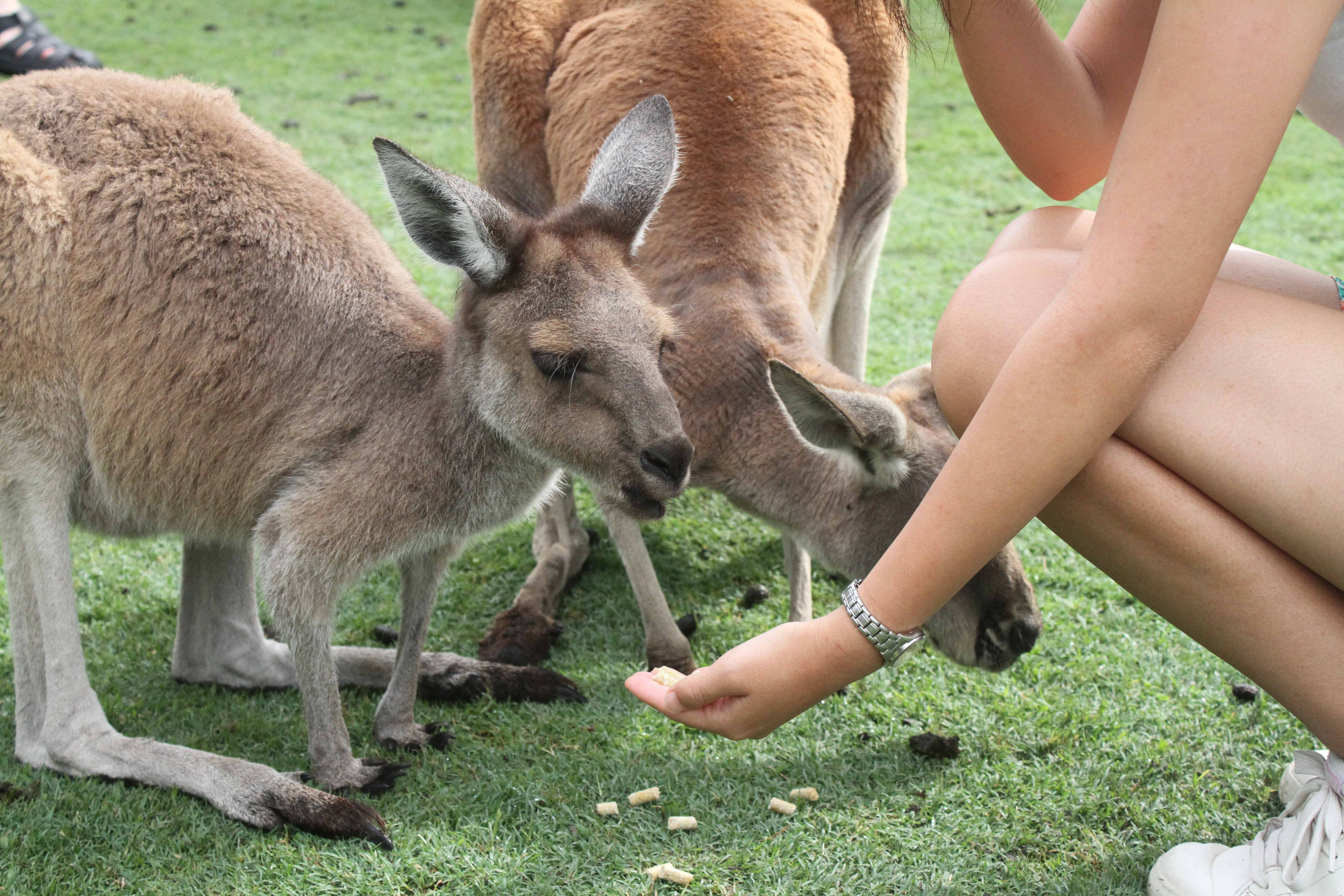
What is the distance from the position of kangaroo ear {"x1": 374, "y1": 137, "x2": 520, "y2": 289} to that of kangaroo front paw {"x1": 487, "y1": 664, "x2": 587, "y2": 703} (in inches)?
38.0

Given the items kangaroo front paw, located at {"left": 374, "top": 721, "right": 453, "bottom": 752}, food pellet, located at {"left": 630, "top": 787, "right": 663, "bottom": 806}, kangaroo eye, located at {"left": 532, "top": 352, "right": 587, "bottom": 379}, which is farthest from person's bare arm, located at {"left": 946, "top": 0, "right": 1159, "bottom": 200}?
kangaroo front paw, located at {"left": 374, "top": 721, "right": 453, "bottom": 752}

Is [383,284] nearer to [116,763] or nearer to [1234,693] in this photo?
[116,763]

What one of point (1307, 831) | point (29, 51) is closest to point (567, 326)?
point (1307, 831)

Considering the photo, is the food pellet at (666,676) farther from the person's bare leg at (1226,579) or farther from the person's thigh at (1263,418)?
the person's thigh at (1263,418)

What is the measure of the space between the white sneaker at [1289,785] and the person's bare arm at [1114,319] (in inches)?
36.6

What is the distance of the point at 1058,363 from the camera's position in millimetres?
1532

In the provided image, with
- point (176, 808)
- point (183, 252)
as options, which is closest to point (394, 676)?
point (176, 808)

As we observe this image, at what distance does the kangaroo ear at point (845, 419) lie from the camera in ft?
7.66

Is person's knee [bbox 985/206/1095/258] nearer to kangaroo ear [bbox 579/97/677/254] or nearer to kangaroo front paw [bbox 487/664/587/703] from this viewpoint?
kangaroo ear [bbox 579/97/677/254]

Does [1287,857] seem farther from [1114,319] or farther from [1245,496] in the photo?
[1114,319]

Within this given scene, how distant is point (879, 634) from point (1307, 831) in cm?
82

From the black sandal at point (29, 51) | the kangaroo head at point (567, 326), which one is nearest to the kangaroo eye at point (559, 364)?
the kangaroo head at point (567, 326)

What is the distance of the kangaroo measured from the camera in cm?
266

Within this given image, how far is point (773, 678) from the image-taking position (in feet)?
5.69
